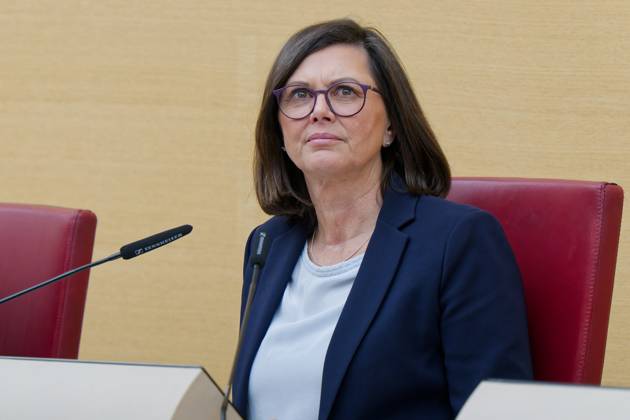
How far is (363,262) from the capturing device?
121cm

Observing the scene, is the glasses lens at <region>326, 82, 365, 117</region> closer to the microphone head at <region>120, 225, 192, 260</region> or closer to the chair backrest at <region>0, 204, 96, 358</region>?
the microphone head at <region>120, 225, 192, 260</region>

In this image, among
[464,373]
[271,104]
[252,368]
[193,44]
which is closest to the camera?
[464,373]

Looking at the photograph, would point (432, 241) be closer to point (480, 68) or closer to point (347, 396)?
point (347, 396)

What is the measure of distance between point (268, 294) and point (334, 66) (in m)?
0.34

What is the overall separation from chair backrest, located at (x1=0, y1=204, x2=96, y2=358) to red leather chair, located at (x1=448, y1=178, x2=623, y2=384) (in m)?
0.64

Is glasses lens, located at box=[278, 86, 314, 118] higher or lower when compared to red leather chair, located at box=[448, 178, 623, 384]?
higher

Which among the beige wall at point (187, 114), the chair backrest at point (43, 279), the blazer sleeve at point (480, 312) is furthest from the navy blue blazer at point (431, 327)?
the beige wall at point (187, 114)

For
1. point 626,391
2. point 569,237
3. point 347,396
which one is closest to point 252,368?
point 347,396

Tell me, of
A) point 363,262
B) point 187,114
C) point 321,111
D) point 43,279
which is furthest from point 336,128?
point 187,114

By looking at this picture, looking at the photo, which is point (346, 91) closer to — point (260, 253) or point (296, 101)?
point (296, 101)

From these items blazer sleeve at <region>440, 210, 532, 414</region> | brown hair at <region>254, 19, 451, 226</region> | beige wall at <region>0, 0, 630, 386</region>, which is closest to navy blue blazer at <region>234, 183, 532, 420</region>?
blazer sleeve at <region>440, 210, 532, 414</region>

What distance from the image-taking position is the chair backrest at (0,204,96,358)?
1.36m

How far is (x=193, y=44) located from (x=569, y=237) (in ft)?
3.85

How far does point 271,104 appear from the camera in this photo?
4.57 feet
